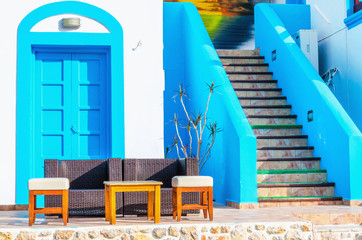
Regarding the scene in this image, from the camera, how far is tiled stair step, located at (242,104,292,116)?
1041 centimetres

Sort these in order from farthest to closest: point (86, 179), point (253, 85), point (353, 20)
→ point (253, 85), point (353, 20), point (86, 179)

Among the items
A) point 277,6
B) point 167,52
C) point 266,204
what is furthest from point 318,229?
point 277,6

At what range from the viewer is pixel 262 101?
10.7 m

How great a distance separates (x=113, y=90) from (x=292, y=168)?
118 inches

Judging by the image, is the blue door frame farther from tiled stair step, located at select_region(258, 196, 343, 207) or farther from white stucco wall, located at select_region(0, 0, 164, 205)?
tiled stair step, located at select_region(258, 196, 343, 207)

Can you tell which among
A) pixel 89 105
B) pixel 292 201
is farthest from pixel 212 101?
pixel 292 201

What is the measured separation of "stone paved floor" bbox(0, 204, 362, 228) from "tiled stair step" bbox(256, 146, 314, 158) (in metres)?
1.52

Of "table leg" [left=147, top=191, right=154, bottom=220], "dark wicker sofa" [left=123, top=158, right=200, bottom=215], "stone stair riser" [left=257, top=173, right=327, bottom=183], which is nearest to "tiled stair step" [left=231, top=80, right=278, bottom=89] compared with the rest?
"stone stair riser" [left=257, top=173, right=327, bottom=183]

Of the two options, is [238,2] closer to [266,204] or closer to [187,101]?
[187,101]

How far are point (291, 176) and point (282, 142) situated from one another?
956 mm

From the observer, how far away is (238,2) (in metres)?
14.4

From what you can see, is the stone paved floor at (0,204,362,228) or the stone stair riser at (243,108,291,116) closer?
the stone paved floor at (0,204,362,228)

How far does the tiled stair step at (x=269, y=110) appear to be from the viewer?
410 inches

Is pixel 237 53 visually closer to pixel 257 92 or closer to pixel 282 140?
pixel 257 92
